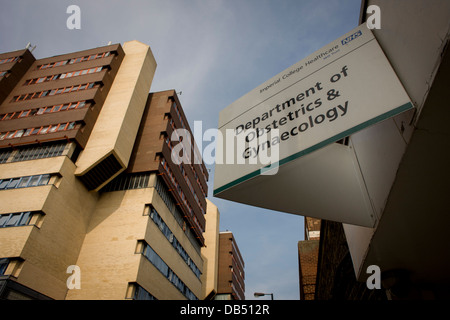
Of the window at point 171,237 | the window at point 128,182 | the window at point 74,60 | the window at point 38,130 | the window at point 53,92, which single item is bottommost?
the window at point 171,237

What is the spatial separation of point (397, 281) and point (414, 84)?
2423 millimetres

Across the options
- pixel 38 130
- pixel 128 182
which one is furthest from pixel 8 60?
pixel 128 182

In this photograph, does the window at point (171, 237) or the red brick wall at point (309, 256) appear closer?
the red brick wall at point (309, 256)

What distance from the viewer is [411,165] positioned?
202 cm

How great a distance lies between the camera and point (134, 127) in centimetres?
2762

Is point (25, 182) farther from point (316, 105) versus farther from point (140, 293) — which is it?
point (316, 105)

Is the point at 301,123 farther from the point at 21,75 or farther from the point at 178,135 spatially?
the point at 21,75

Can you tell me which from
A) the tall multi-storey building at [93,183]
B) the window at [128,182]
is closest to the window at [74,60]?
the tall multi-storey building at [93,183]

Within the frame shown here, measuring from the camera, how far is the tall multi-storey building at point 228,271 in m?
50.3

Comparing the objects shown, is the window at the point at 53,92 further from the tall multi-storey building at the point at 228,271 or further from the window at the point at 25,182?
the tall multi-storey building at the point at 228,271

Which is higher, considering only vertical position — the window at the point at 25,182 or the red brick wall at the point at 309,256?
the window at the point at 25,182

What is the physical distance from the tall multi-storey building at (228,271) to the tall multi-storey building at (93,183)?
19056mm

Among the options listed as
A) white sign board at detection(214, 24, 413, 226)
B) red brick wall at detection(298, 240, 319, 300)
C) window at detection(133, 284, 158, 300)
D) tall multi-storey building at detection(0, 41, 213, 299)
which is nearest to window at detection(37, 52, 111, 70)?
tall multi-storey building at detection(0, 41, 213, 299)

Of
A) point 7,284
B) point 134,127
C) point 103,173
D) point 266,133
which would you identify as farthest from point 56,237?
point 266,133
